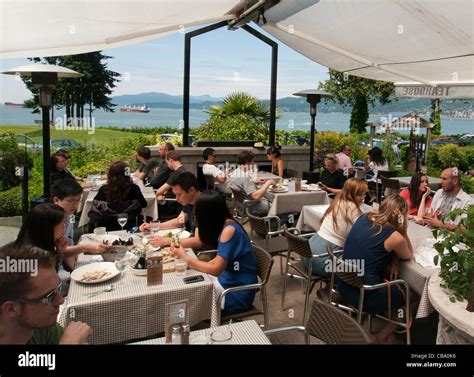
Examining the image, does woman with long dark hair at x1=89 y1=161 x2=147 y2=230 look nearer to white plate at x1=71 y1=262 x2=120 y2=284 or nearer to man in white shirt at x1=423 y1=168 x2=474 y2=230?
white plate at x1=71 y1=262 x2=120 y2=284

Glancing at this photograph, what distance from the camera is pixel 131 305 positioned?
212 centimetres

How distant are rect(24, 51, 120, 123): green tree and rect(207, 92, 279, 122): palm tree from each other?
936 centimetres

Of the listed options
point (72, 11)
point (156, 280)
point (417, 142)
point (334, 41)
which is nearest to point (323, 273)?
point (156, 280)

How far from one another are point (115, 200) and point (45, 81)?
1.64 metres

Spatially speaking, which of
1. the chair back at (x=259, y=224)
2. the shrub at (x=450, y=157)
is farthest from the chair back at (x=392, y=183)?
the shrub at (x=450, y=157)

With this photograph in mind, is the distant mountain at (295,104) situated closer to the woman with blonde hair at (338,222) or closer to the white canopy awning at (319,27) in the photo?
the white canopy awning at (319,27)

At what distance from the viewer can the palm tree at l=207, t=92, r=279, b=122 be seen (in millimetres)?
11664

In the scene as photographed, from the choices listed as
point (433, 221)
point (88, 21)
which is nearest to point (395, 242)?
point (433, 221)

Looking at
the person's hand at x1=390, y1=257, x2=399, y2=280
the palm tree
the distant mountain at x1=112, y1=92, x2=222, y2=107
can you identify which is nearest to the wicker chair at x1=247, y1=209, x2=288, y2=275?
the person's hand at x1=390, y1=257, x2=399, y2=280

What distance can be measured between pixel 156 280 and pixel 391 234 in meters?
1.66

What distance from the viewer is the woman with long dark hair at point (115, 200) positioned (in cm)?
401

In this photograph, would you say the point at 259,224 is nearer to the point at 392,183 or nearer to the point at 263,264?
the point at 263,264

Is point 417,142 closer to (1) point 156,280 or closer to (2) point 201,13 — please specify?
(2) point 201,13
